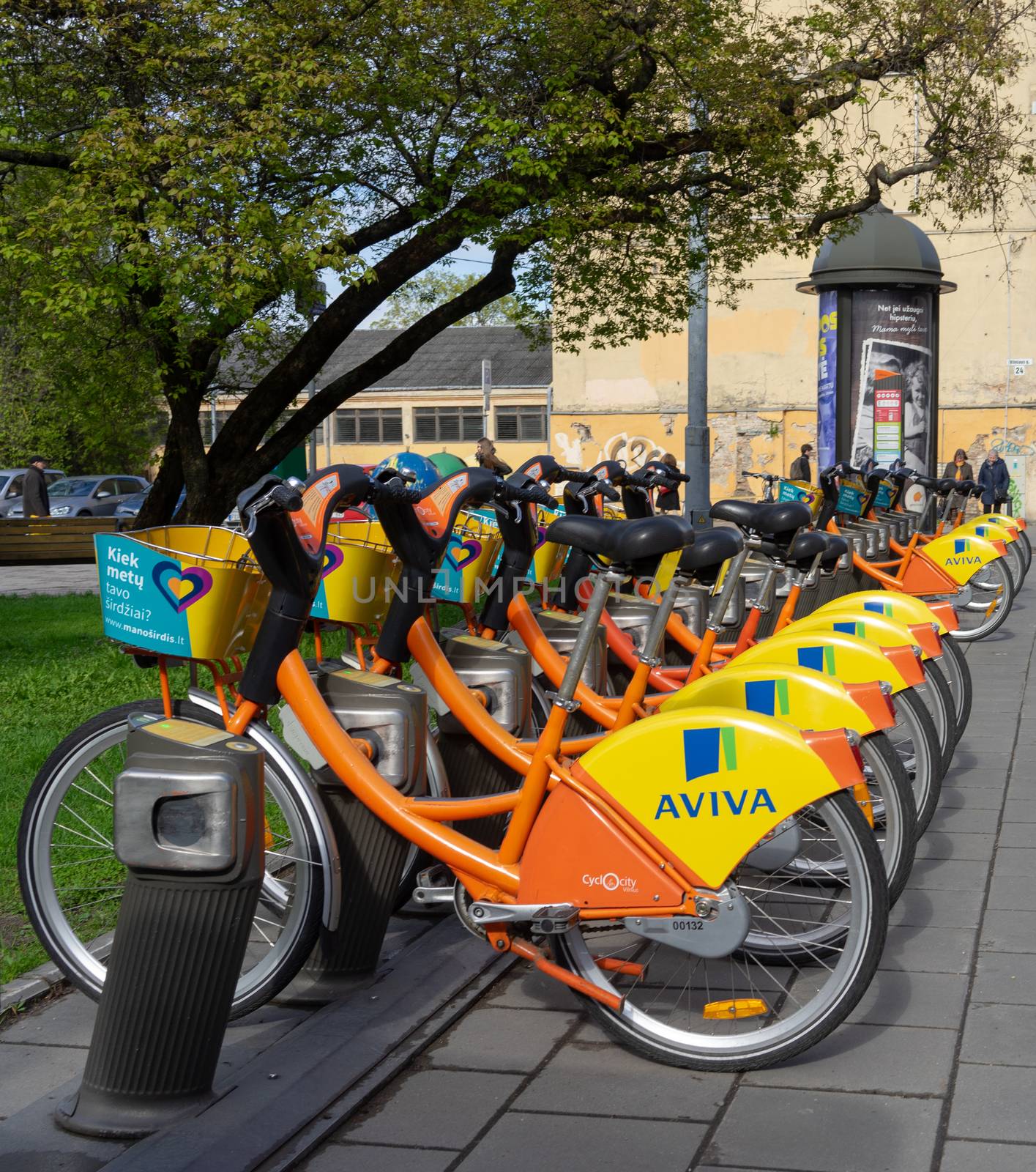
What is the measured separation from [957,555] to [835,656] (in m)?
5.78

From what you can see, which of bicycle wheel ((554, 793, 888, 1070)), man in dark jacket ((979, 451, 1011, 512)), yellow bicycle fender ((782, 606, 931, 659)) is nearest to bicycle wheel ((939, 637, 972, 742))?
yellow bicycle fender ((782, 606, 931, 659))

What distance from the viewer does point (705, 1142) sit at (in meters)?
3.04

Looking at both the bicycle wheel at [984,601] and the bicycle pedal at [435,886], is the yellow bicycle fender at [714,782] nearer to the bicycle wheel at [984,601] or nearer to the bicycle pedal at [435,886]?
the bicycle pedal at [435,886]

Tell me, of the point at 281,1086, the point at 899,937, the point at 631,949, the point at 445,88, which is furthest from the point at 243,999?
the point at 445,88

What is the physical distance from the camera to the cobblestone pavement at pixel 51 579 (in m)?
18.1

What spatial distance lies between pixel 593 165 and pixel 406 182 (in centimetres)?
189

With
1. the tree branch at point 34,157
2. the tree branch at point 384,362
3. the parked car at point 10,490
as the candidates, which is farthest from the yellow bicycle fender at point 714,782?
the parked car at point 10,490

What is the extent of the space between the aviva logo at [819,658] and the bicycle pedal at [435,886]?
1355mm

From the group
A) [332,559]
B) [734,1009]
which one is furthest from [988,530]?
[734,1009]

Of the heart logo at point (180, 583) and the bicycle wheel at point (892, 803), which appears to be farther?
the bicycle wheel at point (892, 803)

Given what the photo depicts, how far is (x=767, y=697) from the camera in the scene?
4020 millimetres

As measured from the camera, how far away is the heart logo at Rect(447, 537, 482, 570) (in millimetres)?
4906

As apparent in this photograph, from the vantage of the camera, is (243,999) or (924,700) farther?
(924,700)

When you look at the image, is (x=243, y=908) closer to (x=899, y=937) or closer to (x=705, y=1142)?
(x=705, y=1142)
